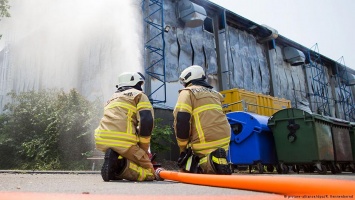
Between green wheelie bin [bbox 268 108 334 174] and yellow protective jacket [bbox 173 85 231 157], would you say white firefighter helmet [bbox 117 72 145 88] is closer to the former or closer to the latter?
yellow protective jacket [bbox 173 85 231 157]

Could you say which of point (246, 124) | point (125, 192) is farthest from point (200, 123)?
point (246, 124)

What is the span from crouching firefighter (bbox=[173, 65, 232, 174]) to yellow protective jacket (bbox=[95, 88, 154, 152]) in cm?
42

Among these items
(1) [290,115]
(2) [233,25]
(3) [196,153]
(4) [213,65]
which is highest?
(2) [233,25]

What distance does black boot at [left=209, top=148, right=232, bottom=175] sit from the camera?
3574 mm

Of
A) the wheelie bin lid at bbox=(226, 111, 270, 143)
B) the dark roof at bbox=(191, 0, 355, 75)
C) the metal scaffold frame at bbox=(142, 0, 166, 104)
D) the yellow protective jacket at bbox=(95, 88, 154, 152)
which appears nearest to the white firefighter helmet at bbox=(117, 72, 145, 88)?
the yellow protective jacket at bbox=(95, 88, 154, 152)

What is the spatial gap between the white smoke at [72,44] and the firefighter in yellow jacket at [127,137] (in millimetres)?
6936

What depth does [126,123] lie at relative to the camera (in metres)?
3.71

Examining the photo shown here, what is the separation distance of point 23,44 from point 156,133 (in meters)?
9.63

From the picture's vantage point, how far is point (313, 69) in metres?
23.4

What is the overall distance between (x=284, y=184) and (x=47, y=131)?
9.38 meters

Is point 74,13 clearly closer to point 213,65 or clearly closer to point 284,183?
point 213,65

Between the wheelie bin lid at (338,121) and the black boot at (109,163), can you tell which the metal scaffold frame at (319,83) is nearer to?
the wheelie bin lid at (338,121)

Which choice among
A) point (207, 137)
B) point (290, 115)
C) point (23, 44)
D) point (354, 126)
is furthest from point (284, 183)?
point (23, 44)

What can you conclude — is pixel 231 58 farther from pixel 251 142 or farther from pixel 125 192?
pixel 125 192
